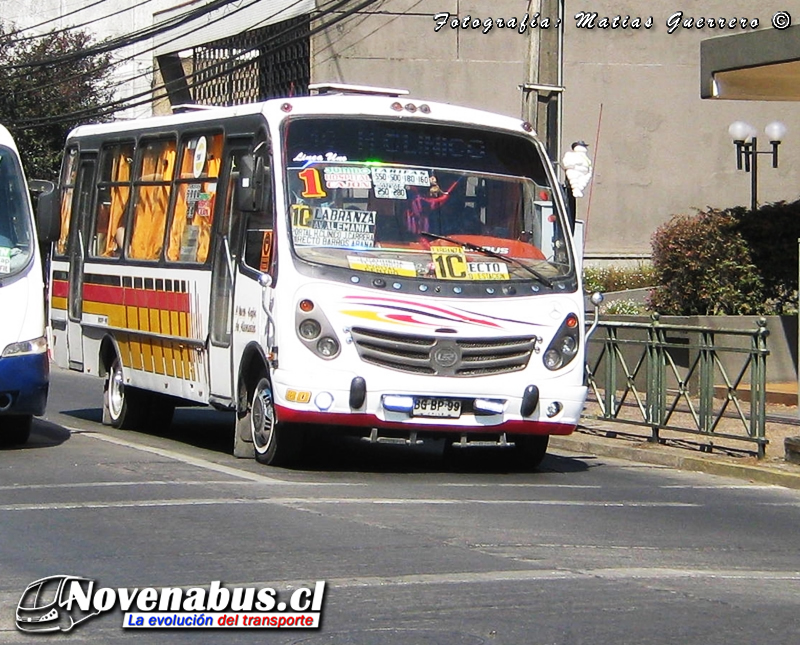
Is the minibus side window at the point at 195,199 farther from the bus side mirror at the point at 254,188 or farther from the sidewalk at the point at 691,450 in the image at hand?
the sidewalk at the point at 691,450

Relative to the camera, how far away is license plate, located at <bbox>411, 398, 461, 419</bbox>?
447 inches

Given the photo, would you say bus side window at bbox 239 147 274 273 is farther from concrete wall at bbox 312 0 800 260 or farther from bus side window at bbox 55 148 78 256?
concrete wall at bbox 312 0 800 260

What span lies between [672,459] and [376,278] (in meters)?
3.81

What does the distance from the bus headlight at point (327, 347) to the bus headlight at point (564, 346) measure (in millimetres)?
1647

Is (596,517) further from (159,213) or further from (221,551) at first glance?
(159,213)

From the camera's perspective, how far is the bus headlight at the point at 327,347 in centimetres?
1127

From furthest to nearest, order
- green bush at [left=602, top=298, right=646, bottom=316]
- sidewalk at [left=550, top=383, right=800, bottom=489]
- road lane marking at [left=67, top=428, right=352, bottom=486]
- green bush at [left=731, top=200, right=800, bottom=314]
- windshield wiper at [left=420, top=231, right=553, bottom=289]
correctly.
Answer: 1. green bush at [left=602, top=298, right=646, bottom=316]
2. green bush at [left=731, top=200, right=800, bottom=314]
3. sidewalk at [left=550, top=383, right=800, bottom=489]
4. windshield wiper at [left=420, top=231, right=553, bottom=289]
5. road lane marking at [left=67, top=428, right=352, bottom=486]

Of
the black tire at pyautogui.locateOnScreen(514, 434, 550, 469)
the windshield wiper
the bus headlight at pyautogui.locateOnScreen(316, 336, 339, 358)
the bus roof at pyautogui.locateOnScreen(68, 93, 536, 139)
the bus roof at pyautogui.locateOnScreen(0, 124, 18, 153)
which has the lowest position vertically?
the black tire at pyautogui.locateOnScreen(514, 434, 550, 469)

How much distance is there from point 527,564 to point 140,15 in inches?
1756

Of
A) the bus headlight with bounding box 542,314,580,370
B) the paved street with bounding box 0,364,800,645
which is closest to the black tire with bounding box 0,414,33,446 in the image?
the paved street with bounding box 0,364,800,645

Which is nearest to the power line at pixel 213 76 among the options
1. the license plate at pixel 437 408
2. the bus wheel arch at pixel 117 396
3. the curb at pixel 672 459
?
the bus wheel arch at pixel 117 396

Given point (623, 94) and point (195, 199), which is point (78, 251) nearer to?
point (195, 199)

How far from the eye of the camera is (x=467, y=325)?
37.5 ft

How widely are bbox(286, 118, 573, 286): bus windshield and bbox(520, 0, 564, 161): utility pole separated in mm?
4573
